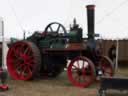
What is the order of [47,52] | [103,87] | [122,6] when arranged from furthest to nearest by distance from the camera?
[122,6] < [47,52] < [103,87]

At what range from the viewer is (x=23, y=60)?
9.05 meters

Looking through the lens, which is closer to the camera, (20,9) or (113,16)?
(113,16)

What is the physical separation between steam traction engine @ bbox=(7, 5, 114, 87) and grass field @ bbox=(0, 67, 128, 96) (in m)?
0.23

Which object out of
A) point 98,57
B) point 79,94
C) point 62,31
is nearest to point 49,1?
point 62,31

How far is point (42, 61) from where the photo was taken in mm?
9133

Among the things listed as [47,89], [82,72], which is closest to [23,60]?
[47,89]

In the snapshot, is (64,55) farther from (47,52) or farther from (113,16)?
(113,16)

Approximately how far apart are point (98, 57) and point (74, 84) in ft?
2.71

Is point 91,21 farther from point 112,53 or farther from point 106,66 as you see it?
point 112,53

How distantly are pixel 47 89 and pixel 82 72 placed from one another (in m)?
0.83

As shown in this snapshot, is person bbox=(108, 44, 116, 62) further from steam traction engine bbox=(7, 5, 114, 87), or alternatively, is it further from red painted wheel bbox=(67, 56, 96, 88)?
red painted wheel bbox=(67, 56, 96, 88)

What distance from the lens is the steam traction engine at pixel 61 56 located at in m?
8.26

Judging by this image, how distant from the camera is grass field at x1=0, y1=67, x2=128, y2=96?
7.24m

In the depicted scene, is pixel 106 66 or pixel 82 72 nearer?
pixel 82 72
